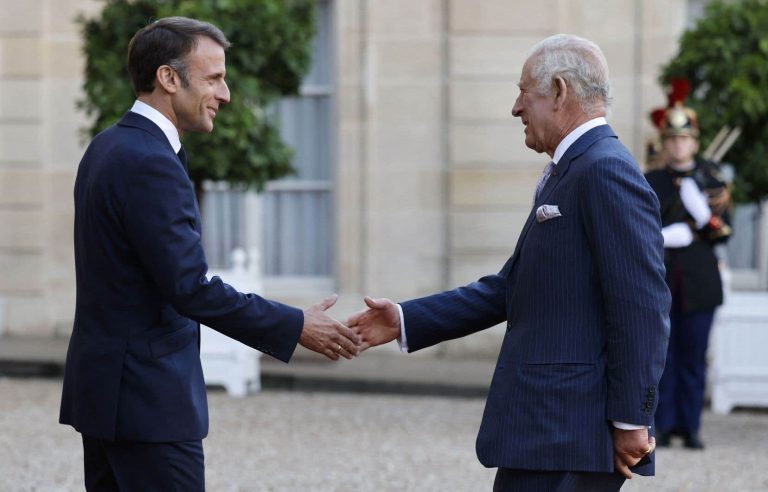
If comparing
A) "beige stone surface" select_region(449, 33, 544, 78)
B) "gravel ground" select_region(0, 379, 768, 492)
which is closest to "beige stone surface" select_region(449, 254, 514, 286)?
"beige stone surface" select_region(449, 33, 544, 78)

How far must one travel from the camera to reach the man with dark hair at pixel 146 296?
12.3 ft

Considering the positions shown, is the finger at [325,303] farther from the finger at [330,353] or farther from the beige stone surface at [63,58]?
the beige stone surface at [63,58]

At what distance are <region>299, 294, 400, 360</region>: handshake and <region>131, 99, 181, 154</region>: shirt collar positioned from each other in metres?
0.63

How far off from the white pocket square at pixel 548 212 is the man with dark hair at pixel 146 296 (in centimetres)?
80

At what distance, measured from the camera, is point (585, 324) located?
371 centimetres

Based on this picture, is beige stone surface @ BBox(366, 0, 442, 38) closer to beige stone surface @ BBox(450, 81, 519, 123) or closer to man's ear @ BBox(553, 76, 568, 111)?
beige stone surface @ BBox(450, 81, 519, 123)

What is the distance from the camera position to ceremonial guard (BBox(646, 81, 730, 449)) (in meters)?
8.59

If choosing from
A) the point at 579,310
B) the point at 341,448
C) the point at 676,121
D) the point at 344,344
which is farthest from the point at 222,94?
the point at 676,121

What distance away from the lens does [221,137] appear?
36.2 ft

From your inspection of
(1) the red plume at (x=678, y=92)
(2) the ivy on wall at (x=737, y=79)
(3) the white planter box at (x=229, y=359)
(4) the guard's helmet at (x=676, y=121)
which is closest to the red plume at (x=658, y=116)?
(4) the guard's helmet at (x=676, y=121)

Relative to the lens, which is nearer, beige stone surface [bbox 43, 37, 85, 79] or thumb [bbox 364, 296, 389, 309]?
thumb [bbox 364, 296, 389, 309]

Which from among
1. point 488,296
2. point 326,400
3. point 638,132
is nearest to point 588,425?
point 488,296

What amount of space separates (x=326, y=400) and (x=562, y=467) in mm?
7100

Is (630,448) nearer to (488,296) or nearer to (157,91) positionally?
(488,296)
